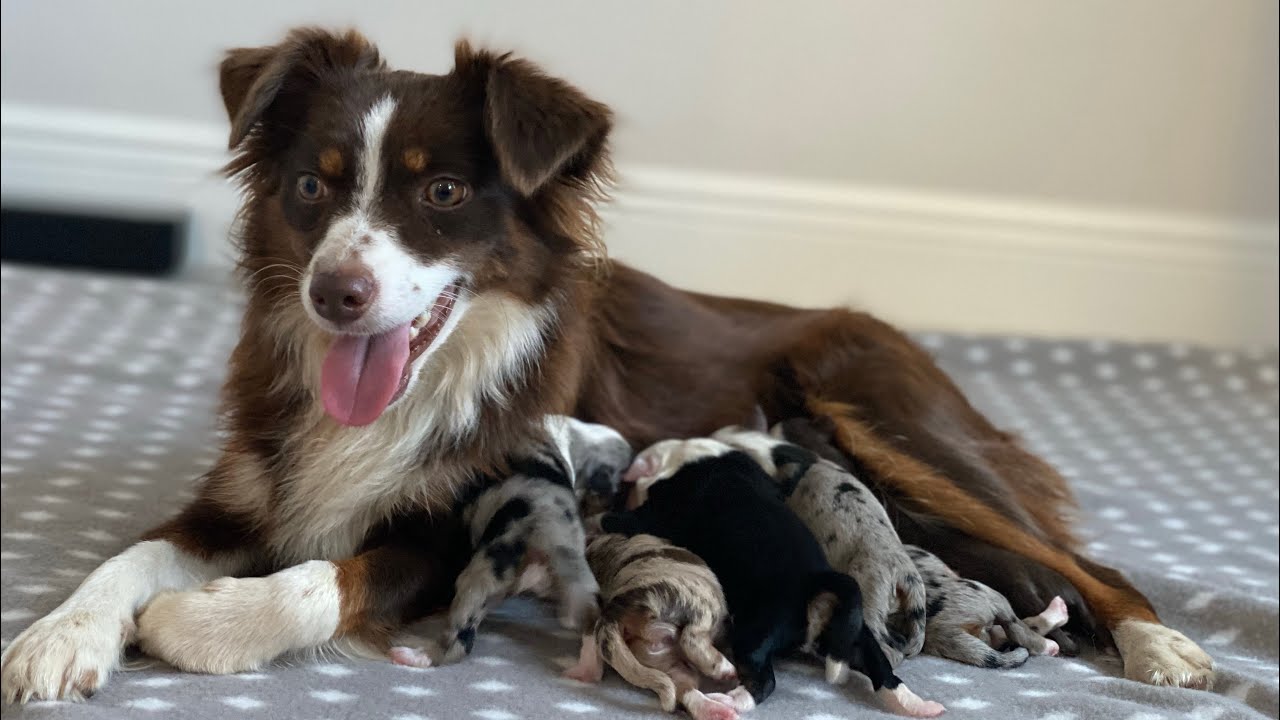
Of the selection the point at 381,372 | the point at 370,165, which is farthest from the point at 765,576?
the point at 370,165

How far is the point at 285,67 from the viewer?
2258 mm

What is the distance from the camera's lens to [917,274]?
4.86 m

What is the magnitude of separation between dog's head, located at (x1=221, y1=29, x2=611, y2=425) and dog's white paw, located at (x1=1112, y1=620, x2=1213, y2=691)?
123 cm

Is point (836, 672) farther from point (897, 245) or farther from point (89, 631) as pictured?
point (897, 245)

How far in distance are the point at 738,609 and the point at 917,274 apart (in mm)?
3085

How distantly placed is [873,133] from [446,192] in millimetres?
2833

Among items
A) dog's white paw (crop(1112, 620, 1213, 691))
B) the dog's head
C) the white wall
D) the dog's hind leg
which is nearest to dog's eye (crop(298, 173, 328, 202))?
the dog's head

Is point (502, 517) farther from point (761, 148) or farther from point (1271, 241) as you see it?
point (1271, 241)

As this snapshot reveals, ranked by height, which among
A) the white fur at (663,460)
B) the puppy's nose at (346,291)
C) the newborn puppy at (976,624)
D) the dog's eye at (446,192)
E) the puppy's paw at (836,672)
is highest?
the dog's eye at (446,192)

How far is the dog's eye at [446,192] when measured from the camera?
7.22 ft

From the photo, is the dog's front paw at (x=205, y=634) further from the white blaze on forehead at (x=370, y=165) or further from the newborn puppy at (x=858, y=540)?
the newborn puppy at (x=858, y=540)

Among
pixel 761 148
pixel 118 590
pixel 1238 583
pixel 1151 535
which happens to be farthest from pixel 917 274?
pixel 118 590

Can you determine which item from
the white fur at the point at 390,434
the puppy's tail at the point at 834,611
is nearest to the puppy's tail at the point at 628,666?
the puppy's tail at the point at 834,611

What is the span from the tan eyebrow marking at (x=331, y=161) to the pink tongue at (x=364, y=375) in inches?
11.3
